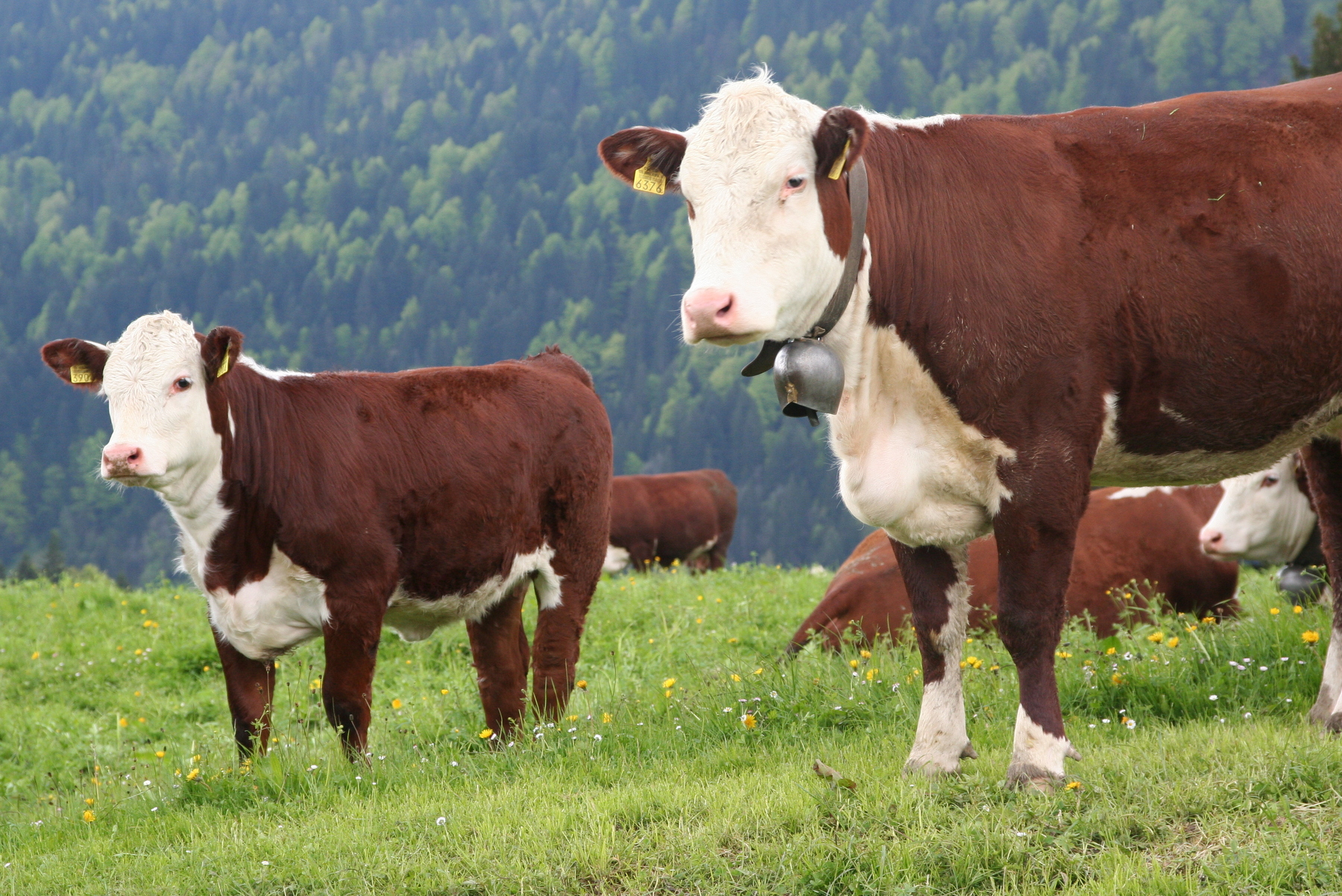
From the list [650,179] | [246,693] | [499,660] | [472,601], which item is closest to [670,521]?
[499,660]

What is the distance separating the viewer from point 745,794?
15.2 ft

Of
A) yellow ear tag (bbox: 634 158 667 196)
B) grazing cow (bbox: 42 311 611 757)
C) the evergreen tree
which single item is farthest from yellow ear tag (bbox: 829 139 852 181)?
the evergreen tree

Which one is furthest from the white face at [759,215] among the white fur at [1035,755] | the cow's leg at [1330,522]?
the cow's leg at [1330,522]

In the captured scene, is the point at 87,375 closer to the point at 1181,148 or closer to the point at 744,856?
the point at 744,856

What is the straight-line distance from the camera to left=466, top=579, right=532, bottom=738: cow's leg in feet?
25.1

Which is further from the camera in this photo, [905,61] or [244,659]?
[905,61]

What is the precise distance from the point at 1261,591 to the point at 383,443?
6.99 m

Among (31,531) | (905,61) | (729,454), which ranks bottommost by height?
(31,531)

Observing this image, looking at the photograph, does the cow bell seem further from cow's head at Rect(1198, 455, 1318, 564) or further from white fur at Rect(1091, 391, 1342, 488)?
cow's head at Rect(1198, 455, 1318, 564)

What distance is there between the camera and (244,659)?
Answer: 264 inches

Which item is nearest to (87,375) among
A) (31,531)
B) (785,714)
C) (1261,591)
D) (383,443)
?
(383,443)

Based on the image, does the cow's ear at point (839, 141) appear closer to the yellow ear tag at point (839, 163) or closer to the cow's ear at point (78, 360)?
the yellow ear tag at point (839, 163)

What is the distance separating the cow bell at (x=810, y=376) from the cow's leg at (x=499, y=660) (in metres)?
3.71

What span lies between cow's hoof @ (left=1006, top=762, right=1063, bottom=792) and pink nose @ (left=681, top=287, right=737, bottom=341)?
1797mm
